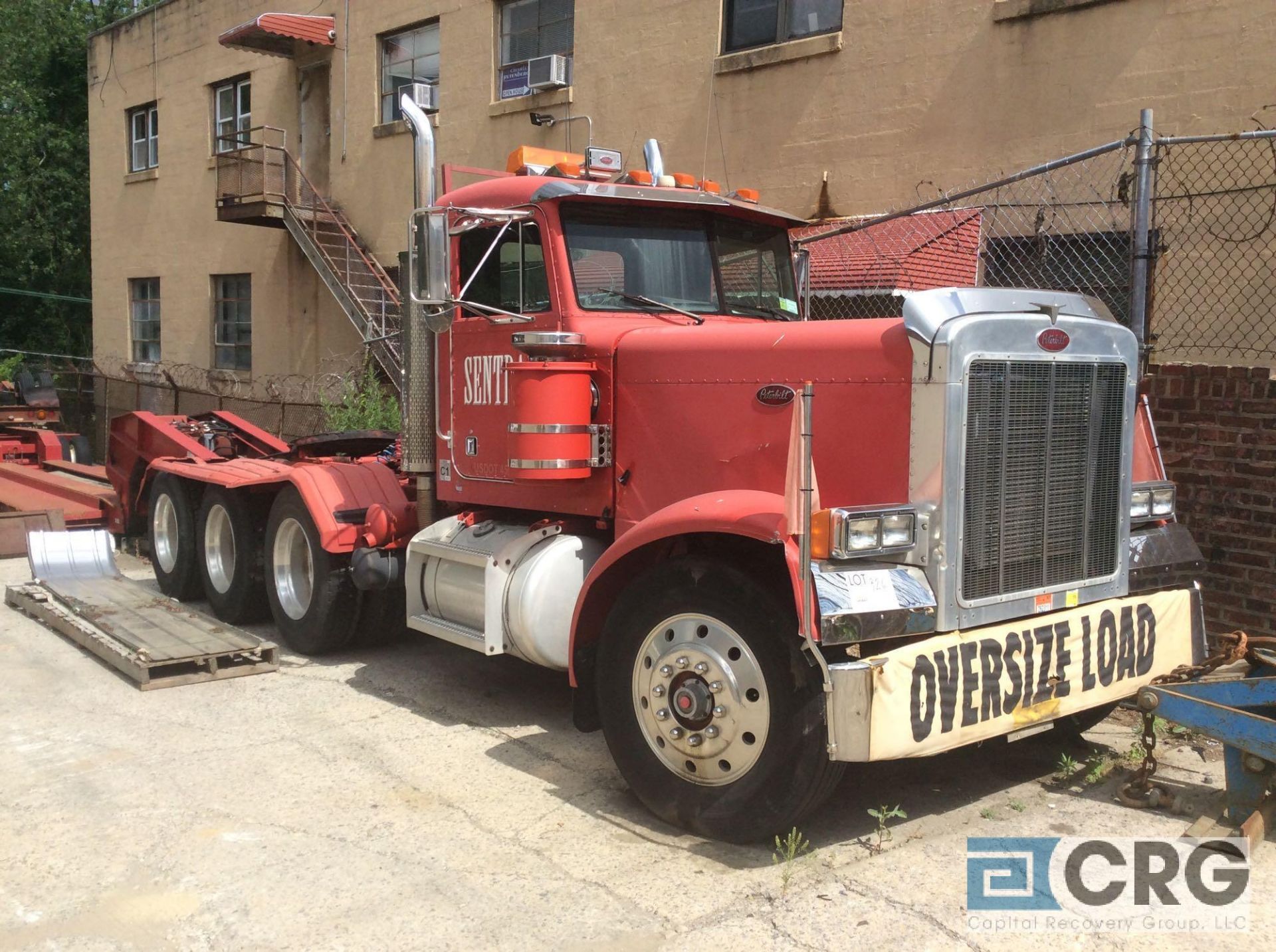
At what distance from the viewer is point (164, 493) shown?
28.9ft

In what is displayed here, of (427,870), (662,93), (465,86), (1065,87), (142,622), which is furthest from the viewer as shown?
(465,86)

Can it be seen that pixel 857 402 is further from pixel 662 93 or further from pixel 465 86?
pixel 465 86

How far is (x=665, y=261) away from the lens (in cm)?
569

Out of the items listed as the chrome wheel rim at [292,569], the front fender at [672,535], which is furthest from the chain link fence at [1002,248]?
the front fender at [672,535]

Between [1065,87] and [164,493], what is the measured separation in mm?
7855

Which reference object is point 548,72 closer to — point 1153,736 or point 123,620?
point 123,620

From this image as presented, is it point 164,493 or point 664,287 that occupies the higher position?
point 664,287

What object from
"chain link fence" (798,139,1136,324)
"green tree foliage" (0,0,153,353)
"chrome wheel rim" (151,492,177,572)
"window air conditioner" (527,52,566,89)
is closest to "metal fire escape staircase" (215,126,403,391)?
"window air conditioner" (527,52,566,89)

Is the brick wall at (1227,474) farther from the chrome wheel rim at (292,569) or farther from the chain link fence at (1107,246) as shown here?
the chrome wheel rim at (292,569)

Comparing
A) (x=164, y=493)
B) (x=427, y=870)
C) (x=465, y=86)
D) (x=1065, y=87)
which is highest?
(x=465, y=86)

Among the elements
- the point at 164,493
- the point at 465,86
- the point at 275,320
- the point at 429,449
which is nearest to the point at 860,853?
the point at 429,449

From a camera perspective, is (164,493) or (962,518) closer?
(962,518)

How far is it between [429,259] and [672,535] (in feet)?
6.00

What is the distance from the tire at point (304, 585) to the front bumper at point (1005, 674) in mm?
3912
